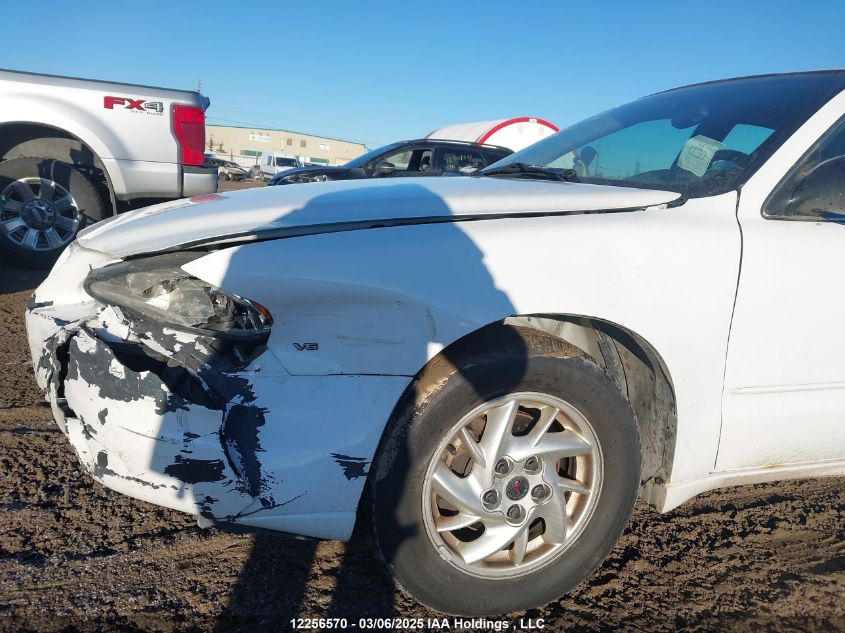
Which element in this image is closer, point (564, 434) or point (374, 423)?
point (374, 423)

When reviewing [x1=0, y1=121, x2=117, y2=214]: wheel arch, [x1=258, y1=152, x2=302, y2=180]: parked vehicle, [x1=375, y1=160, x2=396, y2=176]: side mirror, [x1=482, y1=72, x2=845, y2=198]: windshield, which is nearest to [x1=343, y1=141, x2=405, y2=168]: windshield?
[x1=375, y1=160, x2=396, y2=176]: side mirror

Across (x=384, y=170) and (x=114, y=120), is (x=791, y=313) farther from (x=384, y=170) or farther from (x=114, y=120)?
Result: (x=384, y=170)

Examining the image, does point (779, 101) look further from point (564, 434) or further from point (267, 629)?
point (267, 629)

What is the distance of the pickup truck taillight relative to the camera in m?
5.41

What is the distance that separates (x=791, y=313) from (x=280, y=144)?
259 ft

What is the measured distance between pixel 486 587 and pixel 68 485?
1767 millimetres

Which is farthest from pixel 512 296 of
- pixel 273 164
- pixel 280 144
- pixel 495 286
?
pixel 280 144

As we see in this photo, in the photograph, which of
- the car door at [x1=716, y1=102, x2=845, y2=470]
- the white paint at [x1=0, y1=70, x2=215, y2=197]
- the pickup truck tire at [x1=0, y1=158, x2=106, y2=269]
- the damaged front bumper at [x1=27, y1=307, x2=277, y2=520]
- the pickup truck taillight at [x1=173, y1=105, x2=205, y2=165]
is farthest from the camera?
the pickup truck taillight at [x1=173, y1=105, x2=205, y2=165]

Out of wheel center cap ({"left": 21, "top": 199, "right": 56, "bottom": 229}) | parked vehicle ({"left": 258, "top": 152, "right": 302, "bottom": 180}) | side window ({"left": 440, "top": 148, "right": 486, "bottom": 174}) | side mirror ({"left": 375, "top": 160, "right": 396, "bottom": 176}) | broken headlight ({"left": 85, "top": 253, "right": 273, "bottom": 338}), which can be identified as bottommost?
parked vehicle ({"left": 258, "top": 152, "right": 302, "bottom": 180})

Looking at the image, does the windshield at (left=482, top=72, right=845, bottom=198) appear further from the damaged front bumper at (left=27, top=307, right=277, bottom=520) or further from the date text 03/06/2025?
the damaged front bumper at (left=27, top=307, right=277, bottom=520)

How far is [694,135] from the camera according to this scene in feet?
8.11

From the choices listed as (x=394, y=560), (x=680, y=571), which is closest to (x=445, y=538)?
(x=394, y=560)

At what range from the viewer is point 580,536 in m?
1.90

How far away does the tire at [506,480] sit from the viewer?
5.41 ft
